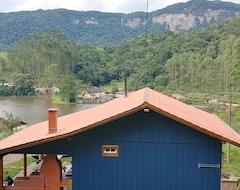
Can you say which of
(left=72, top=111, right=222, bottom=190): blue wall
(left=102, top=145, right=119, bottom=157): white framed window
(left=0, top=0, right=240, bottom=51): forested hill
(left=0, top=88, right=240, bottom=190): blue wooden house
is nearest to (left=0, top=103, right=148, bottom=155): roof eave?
(left=0, top=88, right=240, bottom=190): blue wooden house

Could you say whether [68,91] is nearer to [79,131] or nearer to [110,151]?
[110,151]

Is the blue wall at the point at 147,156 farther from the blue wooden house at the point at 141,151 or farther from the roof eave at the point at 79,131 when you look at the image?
the roof eave at the point at 79,131

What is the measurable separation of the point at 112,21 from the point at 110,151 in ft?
557

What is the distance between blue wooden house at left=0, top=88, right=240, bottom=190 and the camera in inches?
301

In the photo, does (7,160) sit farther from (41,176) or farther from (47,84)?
(47,84)

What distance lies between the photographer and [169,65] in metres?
57.9

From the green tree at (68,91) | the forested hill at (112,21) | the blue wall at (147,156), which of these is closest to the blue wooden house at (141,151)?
the blue wall at (147,156)

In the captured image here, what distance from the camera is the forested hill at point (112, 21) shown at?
154 m

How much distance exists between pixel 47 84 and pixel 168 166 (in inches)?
2387

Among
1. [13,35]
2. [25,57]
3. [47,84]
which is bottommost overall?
[47,84]

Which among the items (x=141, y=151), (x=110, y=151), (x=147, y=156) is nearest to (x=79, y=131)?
(x=110, y=151)

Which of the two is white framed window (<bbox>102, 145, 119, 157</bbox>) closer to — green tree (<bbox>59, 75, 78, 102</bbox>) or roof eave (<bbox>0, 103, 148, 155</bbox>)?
roof eave (<bbox>0, 103, 148, 155</bbox>)

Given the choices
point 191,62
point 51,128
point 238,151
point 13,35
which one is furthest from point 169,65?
point 13,35

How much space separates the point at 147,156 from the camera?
783 centimetres
